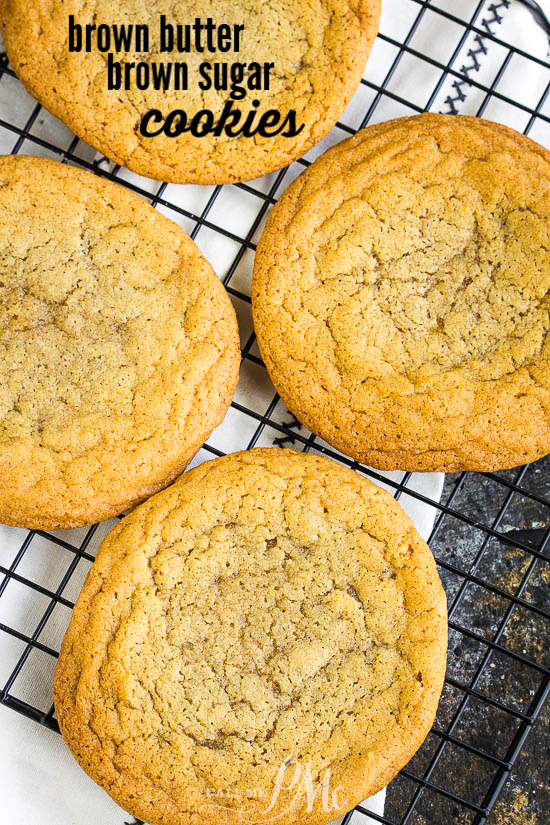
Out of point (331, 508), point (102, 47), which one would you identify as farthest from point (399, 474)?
point (102, 47)

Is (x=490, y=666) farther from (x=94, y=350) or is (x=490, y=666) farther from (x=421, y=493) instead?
(x=94, y=350)

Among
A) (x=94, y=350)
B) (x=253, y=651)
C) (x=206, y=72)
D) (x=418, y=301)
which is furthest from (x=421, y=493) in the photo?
(x=206, y=72)

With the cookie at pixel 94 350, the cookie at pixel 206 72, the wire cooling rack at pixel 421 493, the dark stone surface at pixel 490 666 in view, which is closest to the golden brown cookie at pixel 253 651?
the cookie at pixel 94 350

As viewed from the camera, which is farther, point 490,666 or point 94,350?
point 490,666

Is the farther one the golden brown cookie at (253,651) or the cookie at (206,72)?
the cookie at (206,72)

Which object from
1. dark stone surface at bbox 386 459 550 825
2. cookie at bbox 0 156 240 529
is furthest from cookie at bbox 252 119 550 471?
dark stone surface at bbox 386 459 550 825

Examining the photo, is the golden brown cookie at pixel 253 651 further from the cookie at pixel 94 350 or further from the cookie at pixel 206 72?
the cookie at pixel 206 72

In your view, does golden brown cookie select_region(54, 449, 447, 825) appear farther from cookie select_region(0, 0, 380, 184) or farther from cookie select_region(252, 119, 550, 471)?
cookie select_region(0, 0, 380, 184)
